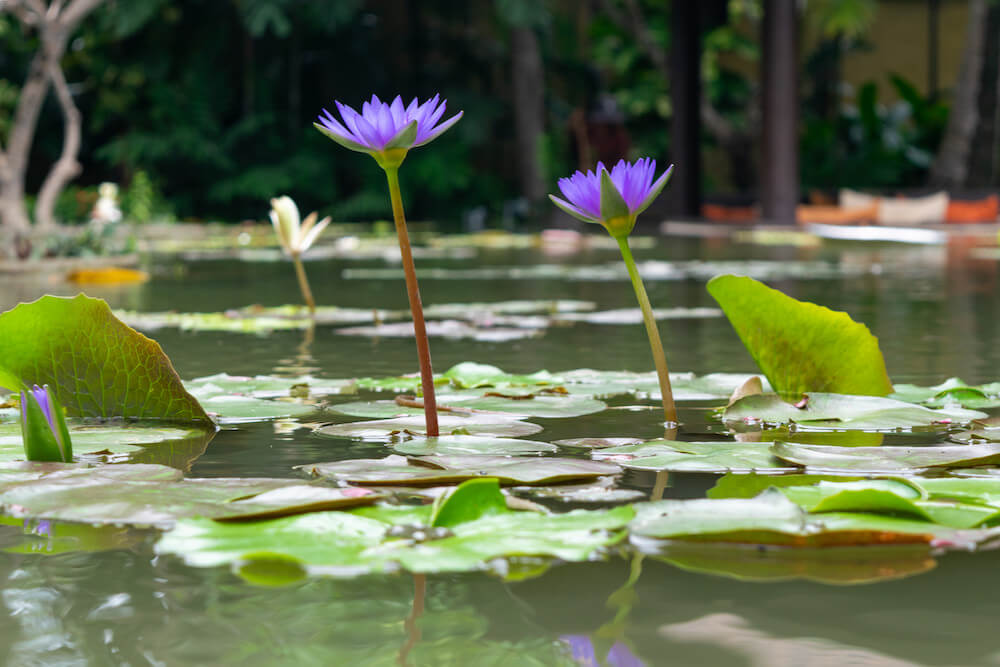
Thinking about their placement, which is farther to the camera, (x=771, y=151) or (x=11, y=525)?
(x=771, y=151)

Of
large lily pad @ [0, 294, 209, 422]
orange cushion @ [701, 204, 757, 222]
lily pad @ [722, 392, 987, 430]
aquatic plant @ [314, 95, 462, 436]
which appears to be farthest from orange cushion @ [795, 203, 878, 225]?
aquatic plant @ [314, 95, 462, 436]

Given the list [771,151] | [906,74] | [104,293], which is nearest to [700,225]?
[771,151]

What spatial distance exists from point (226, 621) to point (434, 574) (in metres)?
0.22

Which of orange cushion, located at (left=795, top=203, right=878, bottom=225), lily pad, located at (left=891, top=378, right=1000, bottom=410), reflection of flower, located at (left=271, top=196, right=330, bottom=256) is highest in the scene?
reflection of flower, located at (left=271, top=196, right=330, bottom=256)

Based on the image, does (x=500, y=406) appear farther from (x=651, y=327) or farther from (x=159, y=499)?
(x=159, y=499)

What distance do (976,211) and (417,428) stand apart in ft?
41.3

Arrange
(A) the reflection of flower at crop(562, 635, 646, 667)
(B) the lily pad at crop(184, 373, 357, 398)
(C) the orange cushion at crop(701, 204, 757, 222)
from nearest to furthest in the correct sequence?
(A) the reflection of flower at crop(562, 635, 646, 667)
(B) the lily pad at crop(184, 373, 357, 398)
(C) the orange cushion at crop(701, 204, 757, 222)

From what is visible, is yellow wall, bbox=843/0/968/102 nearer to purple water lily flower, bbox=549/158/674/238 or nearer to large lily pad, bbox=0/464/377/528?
purple water lily flower, bbox=549/158/674/238

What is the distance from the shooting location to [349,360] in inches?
134

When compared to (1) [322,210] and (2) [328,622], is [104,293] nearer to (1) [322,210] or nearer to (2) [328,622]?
(2) [328,622]

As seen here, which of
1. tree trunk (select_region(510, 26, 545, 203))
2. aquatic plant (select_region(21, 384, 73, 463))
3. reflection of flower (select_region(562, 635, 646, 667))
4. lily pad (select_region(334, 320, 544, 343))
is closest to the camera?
reflection of flower (select_region(562, 635, 646, 667))

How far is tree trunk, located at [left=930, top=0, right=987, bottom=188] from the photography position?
15.1 meters

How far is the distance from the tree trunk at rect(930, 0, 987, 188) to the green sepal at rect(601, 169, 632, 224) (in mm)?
14155

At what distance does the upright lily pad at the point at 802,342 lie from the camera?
2.28 m
